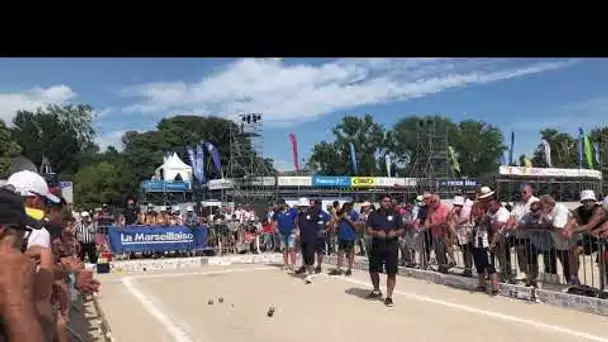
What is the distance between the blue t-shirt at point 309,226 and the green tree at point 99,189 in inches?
2674

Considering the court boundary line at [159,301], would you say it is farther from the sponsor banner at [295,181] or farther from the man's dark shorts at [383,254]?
the sponsor banner at [295,181]

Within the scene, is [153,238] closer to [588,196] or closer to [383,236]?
[383,236]

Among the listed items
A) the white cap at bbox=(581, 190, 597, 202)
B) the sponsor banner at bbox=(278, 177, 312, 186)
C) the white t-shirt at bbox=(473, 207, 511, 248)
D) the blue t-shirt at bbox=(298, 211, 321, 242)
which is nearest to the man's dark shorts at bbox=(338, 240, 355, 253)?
the blue t-shirt at bbox=(298, 211, 321, 242)

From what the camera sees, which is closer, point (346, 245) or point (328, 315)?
point (328, 315)

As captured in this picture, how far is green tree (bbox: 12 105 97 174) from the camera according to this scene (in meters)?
108

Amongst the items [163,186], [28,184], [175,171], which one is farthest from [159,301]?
[175,171]

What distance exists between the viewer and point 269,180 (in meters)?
53.6

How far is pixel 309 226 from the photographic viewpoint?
14820mm

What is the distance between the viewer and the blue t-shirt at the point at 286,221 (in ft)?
59.1

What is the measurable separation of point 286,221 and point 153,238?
4.73m

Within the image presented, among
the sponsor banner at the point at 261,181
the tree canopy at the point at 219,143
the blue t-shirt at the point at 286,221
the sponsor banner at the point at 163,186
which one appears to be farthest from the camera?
the tree canopy at the point at 219,143

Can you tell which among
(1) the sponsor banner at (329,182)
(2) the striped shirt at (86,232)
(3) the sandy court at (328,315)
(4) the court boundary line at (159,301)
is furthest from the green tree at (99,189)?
(3) the sandy court at (328,315)
